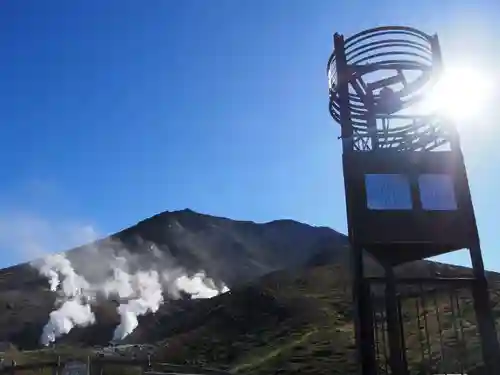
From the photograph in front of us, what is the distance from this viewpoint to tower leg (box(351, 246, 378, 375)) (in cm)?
1228

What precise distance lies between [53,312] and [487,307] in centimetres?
8003

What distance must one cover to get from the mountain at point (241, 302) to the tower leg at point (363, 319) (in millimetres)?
15465

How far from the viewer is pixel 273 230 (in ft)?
434

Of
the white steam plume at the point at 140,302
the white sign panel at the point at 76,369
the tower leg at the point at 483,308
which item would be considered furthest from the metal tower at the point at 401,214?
the white steam plume at the point at 140,302

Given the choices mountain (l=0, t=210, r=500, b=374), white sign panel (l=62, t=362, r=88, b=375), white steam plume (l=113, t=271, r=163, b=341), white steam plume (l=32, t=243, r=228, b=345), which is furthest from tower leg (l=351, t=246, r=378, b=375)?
white steam plume (l=32, t=243, r=228, b=345)

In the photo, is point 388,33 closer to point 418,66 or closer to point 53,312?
point 418,66

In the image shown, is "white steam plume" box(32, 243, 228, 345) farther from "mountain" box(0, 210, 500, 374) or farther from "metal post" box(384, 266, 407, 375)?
"metal post" box(384, 266, 407, 375)

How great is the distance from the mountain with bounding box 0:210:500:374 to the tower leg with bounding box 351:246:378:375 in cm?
1547

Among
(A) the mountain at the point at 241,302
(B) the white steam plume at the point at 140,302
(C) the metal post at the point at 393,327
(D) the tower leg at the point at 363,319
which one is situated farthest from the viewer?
(B) the white steam plume at the point at 140,302

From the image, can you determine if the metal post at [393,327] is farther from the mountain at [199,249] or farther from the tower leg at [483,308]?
the mountain at [199,249]

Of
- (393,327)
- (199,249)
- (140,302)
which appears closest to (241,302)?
(140,302)

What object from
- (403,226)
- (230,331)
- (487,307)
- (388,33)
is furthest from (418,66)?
(230,331)

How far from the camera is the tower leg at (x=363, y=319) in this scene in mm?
12281

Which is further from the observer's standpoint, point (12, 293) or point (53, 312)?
point (12, 293)
